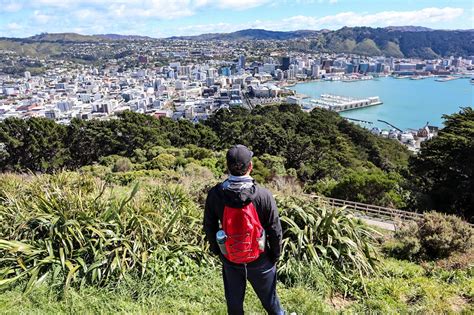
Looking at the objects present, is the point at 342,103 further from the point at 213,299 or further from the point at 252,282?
the point at 252,282

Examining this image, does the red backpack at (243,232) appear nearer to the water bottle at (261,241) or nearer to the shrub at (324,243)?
the water bottle at (261,241)

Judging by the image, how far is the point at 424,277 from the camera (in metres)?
3.22

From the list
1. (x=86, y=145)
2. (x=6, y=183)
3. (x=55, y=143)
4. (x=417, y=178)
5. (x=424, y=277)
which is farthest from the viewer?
(x=86, y=145)

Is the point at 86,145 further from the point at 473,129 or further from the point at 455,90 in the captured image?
the point at 455,90

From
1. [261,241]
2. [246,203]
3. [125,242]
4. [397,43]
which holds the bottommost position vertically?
[125,242]

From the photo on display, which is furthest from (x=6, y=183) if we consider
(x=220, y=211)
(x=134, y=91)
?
(x=134, y=91)

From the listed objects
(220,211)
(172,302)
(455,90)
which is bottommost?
(455,90)

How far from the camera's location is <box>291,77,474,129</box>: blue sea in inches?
2429

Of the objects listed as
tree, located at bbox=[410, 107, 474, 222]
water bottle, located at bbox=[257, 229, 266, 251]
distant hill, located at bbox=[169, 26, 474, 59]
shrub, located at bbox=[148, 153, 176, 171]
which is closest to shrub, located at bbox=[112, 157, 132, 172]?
shrub, located at bbox=[148, 153, 176, 171]

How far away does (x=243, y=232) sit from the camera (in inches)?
68.9

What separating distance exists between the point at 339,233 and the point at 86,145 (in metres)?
21.6

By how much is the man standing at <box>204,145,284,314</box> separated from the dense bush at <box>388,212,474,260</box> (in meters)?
2.84

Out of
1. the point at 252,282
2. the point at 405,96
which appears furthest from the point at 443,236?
the point at 405,96

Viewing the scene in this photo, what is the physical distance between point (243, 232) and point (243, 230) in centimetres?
1
